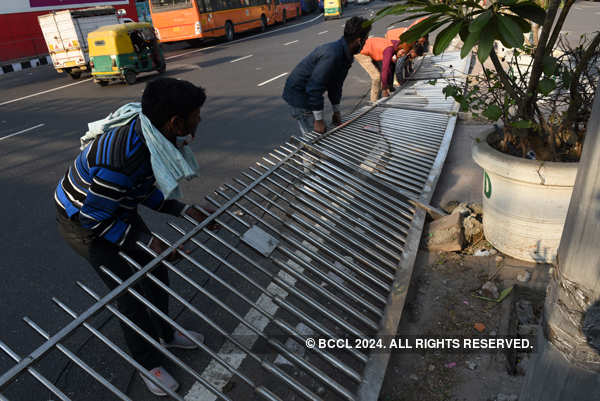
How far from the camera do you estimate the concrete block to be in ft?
10.5

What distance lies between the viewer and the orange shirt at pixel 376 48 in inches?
290

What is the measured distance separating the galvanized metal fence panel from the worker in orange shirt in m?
2.47

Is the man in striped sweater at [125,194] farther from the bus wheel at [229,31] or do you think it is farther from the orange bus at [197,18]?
the bus wheel at [229,31]

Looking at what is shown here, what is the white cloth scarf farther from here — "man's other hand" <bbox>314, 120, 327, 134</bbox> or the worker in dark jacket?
"man's other hand" <bbox>314, 120, 327, 134</bbox>

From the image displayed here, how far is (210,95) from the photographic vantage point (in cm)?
930

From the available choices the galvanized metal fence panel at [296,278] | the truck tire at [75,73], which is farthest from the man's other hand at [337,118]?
the truck tire at [75,73]

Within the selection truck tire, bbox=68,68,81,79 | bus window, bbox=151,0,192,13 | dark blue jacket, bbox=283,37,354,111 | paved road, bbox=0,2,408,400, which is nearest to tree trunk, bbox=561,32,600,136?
dark blue jacket, bbox=283,37,354,111

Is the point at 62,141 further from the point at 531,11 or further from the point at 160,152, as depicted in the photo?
the point at 531,11

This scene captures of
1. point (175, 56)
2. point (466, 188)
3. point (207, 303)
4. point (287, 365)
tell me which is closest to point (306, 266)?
point (287, 365)

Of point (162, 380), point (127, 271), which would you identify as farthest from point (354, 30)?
point (162, 380)

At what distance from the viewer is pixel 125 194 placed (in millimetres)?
2037

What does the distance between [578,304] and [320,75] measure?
337 centimetres

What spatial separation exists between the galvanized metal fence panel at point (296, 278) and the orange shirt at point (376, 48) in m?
2.87

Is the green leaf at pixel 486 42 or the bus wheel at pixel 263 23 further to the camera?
the bus wheel at pixel 263 23
